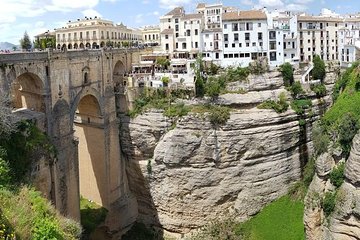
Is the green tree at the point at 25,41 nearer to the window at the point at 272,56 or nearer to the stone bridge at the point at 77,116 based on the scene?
the stone bridge at the point at 77,116

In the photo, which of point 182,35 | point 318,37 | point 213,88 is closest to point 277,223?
point 213,88

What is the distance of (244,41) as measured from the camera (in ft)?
133

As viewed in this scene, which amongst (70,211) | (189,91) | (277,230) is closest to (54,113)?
(70,211)

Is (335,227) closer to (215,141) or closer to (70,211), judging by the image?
(215,141)

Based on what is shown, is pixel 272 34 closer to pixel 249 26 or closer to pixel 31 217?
pixel 249 26

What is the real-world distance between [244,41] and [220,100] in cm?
967

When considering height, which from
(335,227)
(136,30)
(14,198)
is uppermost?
(136,30)

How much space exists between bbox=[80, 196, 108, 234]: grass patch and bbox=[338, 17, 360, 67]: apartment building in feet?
84.0

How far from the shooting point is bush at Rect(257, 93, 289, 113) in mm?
32719

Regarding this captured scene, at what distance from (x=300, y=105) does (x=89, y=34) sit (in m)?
27.2

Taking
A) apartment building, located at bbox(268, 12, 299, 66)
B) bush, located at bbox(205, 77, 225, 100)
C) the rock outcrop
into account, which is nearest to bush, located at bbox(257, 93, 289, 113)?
bush, located at bbox(205, 77, 225, 100)

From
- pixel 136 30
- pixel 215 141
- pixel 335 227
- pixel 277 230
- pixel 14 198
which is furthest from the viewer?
pixel 136 30

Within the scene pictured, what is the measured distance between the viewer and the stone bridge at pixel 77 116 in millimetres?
25391

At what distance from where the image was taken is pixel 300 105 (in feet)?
112
